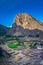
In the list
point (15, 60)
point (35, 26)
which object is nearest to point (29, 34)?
point (35, 26)

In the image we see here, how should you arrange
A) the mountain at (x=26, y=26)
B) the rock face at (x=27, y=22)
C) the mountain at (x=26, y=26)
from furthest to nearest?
the rock face at (x=27, y=22)
the mountain at (x=26, y=26)
the mountain at (x=26, y=26)

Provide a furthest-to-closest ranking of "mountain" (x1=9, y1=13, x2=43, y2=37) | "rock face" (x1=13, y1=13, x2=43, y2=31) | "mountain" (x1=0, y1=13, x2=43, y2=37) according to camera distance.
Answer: "rock face" (x1=13, y1=13, x2=43, y2=31) < "mountain" (x1=9, y1=13, x2=43, y2=37) < "mountain" (x1=0, y1=13, x2=43, y2=37)

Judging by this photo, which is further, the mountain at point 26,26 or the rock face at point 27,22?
the rock face at point 27,22

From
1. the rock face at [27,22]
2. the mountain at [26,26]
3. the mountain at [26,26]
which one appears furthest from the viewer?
the rock face at [27,22]

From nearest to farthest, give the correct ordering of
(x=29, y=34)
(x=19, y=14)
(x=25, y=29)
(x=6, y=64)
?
(x=6, y=64) → (x=29, y=34) → (x=25, y=29) → (x=19, y=14)

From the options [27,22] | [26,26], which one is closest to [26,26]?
[26,26]

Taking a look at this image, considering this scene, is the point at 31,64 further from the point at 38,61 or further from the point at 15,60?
the point at 15,60

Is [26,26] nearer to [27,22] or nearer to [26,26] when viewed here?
[26,26]

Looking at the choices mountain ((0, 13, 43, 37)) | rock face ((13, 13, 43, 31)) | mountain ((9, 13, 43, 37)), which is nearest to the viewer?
mountain ((0, 13, 43, 37))
